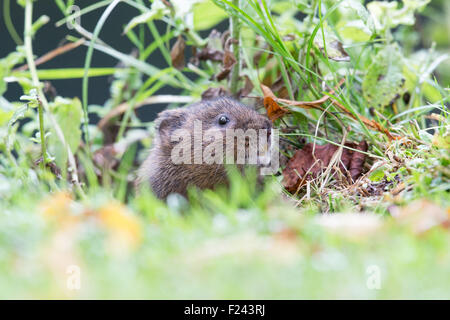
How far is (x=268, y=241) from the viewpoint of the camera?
6.44 feet

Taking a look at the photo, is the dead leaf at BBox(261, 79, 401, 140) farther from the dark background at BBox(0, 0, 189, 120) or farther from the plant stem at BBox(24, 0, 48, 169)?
Answer: the dark background at BBox(0, 0, 189, 120)

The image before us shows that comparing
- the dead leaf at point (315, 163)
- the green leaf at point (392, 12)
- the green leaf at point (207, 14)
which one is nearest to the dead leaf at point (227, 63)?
the green leaf at point (207, 14)

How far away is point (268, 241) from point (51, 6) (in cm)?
709

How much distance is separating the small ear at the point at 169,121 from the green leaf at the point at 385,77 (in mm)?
1379

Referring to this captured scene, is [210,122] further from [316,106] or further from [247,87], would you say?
[316,106]

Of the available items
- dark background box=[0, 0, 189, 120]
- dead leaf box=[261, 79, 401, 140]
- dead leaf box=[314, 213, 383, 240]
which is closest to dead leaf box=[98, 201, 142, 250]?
dead leaf box=[314, 213, 383, 240]

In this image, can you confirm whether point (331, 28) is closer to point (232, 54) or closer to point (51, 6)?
point (232, 54)

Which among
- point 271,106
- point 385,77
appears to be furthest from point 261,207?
point 385,77

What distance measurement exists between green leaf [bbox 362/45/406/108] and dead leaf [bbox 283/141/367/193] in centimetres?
59

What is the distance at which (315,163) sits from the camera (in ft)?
11.6

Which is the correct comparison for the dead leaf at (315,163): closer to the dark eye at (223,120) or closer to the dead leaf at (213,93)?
the dark eye at (223,120)

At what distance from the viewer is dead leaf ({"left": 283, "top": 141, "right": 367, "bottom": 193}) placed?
359 centimetres

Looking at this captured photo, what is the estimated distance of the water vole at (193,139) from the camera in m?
3.72
